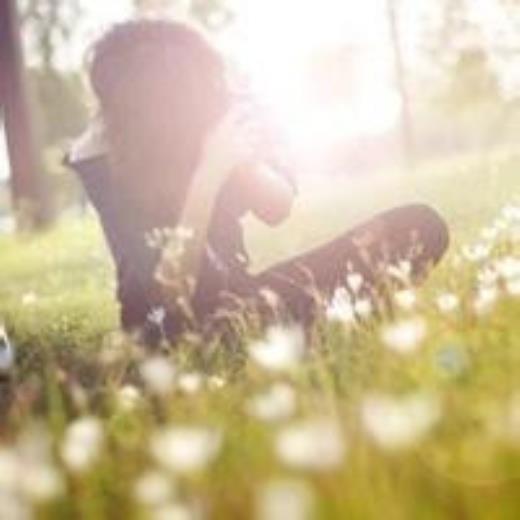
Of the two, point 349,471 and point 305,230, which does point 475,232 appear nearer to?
point 305,230

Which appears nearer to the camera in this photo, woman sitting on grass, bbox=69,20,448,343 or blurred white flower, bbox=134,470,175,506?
blurred white flower, bbox=134,470,175,506

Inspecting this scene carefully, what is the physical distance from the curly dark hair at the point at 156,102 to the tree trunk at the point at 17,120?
1556 cm

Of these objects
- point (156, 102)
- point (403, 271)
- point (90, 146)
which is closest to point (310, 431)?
point (403, 271)

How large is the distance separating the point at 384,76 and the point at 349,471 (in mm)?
56376

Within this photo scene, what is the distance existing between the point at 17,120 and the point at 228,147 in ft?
53.9

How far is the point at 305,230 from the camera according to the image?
563 inches

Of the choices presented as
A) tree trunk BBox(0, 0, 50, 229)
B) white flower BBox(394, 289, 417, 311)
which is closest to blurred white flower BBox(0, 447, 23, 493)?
white flower BBox(394, 289, 417, 311)

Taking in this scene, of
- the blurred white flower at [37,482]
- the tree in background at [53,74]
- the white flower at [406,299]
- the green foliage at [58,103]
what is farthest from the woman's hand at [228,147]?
the green foliage at [58,103]

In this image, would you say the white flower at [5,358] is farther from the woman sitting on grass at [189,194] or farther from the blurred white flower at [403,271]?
the blurred white flower at [403,271]

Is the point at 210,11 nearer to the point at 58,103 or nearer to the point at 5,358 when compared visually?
the point at 58,103

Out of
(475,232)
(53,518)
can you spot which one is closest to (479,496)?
(53,518)

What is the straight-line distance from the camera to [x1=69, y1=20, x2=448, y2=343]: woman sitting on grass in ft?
21.3

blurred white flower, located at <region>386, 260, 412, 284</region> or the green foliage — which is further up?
blurred white flower, located at <region>386, 260, 412, 284</region>

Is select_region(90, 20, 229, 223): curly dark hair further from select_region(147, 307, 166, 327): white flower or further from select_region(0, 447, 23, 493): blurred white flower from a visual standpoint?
select_region(0, 447, 23, 493): blurred white flower
